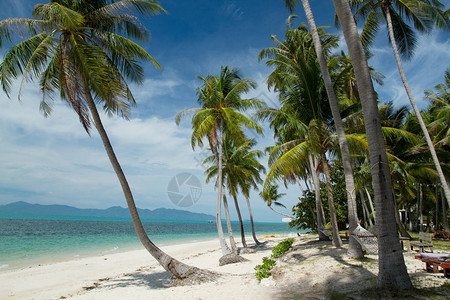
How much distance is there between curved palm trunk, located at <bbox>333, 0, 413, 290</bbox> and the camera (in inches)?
173

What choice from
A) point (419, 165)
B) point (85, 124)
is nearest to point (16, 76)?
point (85, 124)

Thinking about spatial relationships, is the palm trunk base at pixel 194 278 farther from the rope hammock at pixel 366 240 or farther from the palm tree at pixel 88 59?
the rope hammock at pixel 366 240

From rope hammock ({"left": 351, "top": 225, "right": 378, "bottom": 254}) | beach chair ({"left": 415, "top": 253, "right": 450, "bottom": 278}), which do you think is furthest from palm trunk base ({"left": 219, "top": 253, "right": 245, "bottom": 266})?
beach chair ({"left": 415, "top": 253, "right": 450, "bottom": 278})

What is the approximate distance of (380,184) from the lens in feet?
15.2

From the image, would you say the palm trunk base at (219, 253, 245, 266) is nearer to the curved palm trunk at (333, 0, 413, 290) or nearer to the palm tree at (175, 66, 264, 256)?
the palm tree at (175, 66, 264, 256)

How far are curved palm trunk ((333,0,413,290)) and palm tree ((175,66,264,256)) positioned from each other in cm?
791

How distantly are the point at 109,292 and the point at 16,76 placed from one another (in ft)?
23.1

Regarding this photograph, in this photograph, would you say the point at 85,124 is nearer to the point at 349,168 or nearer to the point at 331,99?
the point at 331,99

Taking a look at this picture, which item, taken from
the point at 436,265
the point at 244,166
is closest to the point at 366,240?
the point at 436,265

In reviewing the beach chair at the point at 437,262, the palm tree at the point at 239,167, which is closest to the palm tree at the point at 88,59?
the beach chair at the point at 437,262

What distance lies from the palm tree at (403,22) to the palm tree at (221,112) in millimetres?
5715

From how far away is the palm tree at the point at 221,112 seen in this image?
13.1 m

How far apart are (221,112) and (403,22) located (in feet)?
28.8

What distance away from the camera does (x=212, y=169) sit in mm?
18938
